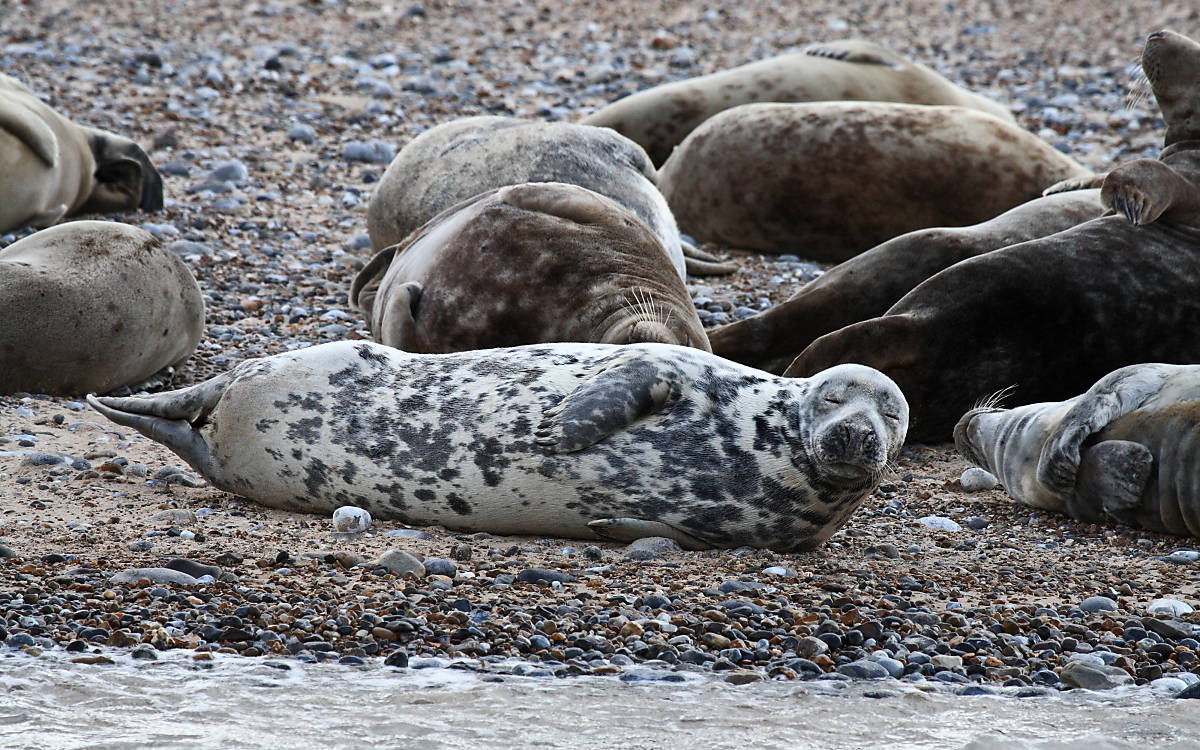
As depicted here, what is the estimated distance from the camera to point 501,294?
537 cm

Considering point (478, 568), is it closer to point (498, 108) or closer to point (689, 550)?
point (689, 550)

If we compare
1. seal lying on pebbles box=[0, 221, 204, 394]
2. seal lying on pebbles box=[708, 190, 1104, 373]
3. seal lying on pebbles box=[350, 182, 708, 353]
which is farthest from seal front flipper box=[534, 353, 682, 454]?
seal lying on pebbles box=[0, 221, 204, 394]

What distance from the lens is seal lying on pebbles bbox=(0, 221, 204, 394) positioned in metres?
5.16

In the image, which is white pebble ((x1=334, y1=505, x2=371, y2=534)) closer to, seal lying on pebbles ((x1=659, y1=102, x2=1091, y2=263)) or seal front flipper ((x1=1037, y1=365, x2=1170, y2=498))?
seal front flipper ((x1=1037, y1=365, x2=1170, y2=498))

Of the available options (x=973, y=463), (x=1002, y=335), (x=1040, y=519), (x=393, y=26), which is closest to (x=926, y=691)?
(x=1040, y=519)

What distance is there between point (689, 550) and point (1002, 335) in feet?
6.28

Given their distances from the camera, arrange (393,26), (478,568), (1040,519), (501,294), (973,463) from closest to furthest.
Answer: (478,568) < (1040,519) < (973,463) < (501,294) < (393,26)

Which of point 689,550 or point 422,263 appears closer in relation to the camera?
point 689,550

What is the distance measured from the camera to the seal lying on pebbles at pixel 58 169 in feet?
22.9

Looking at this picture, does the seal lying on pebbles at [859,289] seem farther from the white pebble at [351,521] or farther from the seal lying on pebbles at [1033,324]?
the white pebble at [351,521]

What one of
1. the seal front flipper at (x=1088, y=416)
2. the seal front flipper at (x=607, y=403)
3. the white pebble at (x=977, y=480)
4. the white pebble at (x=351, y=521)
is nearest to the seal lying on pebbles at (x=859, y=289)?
the white pebble at (x=977, y=480)

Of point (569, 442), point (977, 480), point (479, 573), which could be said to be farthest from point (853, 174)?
point (479, 573)

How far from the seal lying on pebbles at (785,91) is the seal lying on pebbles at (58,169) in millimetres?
2636

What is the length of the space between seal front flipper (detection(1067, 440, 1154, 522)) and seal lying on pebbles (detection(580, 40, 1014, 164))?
15.3 ft
